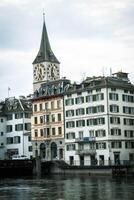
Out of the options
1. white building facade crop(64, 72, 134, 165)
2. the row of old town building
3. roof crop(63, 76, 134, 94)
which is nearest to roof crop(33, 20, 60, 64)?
the row of old town building

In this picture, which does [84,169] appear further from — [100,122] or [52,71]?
[52,71]

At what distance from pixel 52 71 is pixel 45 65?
4.25 m

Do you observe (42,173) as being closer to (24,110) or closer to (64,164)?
(64,164)

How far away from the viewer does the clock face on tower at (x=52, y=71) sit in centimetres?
18369

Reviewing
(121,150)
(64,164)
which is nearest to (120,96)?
(121,150)

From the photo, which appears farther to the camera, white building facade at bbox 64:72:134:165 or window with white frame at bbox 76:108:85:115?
window with white frame at bbox 76:108:85:115

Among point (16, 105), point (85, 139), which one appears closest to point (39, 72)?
point (16, 105)

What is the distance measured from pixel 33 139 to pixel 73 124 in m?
16.2

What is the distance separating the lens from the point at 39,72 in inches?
7279

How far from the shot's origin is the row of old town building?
116 meters

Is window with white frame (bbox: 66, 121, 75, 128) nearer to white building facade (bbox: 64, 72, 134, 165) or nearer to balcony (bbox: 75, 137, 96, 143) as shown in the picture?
white building facade (bbox: 64, 72, 134, 165)

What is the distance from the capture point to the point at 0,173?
118 m

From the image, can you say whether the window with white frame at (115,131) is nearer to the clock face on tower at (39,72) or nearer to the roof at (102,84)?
the roof at (102,84)

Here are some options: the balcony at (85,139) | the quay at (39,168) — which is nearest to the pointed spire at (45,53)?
the balcony at (85,139)
